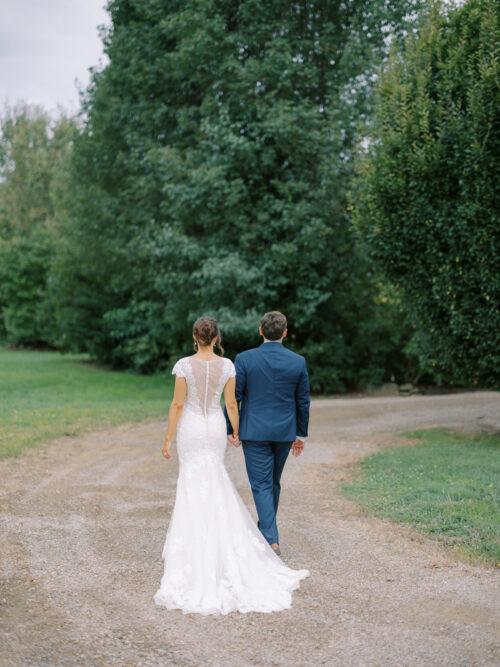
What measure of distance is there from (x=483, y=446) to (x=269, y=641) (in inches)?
365

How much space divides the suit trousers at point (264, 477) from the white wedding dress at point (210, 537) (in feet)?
1.23

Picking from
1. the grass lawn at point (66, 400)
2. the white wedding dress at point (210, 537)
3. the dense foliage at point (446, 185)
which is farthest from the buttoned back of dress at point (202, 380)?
the dense foliage at point (446, 185)

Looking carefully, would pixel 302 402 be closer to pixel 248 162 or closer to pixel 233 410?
pixel 233 410

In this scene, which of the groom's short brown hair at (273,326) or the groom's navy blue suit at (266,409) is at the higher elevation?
the groom's short brown hair at (273,326)

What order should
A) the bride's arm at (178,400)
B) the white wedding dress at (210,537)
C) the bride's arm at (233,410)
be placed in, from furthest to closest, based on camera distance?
the bride's arm at (233,410) < the bride's arm at (178,400) < the white wedding dress at (210,537)

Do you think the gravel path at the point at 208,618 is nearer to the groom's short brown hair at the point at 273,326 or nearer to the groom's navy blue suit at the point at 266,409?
the groom's navy blue suit at the point at 266,409

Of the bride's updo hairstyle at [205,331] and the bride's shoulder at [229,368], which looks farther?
the bride's shoulder at [229,368]

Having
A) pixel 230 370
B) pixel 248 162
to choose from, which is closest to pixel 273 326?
pixel 230 370

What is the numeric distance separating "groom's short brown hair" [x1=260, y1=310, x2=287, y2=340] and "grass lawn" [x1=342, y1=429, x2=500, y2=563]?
264 centimetres

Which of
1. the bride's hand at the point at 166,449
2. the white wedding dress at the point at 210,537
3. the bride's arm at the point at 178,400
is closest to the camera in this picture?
the white wedding dress at the point at 210,537

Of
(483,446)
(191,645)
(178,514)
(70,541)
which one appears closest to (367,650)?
(191,645)

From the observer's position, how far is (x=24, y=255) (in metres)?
49.0

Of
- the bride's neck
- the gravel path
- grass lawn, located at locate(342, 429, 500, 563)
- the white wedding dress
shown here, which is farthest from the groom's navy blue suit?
grass lawn, located at locate(342, 429, 500, 563)

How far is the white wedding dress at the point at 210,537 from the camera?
566 cm
